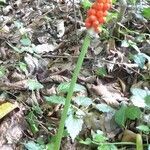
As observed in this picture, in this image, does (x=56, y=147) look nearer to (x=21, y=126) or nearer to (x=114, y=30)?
(x=21, y=126)

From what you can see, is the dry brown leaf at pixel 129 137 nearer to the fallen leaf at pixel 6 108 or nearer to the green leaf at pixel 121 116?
the green leaf at pixel 121 116

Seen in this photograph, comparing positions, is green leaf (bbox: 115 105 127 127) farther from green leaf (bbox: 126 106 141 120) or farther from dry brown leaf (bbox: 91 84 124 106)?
dry brown leaf (bbox: 91 84 124 106)

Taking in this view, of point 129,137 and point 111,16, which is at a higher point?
point 111,16

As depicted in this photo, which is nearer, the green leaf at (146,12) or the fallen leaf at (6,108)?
the fallen leaf at (6,108)

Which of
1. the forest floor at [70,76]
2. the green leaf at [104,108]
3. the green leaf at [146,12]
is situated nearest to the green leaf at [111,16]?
the forest floor at [70,76]

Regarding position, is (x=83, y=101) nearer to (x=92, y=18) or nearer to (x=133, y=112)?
(x=133, y=112)

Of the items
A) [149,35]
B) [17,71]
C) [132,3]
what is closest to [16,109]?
[17,71]

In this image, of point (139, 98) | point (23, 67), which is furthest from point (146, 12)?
point (139, 98)
